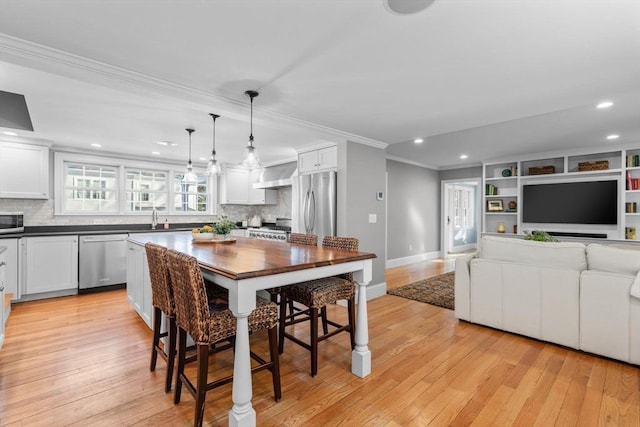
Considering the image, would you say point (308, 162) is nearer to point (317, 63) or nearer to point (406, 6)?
point (317, 63)

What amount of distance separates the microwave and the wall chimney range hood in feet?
4.10

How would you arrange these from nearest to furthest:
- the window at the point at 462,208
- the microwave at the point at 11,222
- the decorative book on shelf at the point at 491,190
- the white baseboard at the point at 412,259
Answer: the microwave at the point at 11,222, the white baseboard at the point at 412,259, the decorative book on shelf at the point at 491,190, the window at the point at 462,208

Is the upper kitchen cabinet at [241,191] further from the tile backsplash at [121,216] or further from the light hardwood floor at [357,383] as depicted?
the light hardwood floor at [357,383]

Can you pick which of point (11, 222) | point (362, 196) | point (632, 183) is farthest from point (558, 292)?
point (11, 222)

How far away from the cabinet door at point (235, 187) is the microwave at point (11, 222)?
3.13 metres

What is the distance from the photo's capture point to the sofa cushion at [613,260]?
97.7 inches

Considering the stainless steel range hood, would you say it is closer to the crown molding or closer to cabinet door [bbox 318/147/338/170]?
cabinet door [bbox 318/147/338/170]

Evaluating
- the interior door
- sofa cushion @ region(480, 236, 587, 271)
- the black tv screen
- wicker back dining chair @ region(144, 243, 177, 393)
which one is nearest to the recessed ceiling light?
wicker back dining chair @ region(144, 243, 177, 393)

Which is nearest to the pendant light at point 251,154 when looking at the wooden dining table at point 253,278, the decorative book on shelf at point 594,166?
the wooden dining table at point 253,278

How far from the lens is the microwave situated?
161 inches

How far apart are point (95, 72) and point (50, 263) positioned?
11.2 feet

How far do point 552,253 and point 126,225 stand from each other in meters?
6.23

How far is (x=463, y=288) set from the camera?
338 cm

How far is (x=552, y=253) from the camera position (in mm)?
2840
